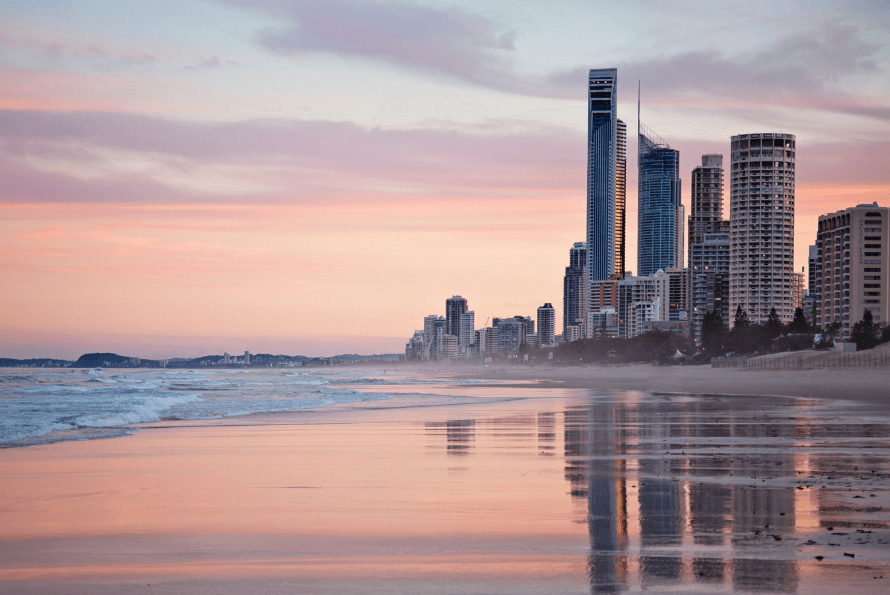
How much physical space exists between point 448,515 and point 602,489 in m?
3.19

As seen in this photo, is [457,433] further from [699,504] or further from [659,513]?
[659,513]

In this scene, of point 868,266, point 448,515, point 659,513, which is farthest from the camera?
point 868,266

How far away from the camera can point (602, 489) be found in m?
13.2

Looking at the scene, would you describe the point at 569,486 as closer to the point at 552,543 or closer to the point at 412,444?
the point at 552,543

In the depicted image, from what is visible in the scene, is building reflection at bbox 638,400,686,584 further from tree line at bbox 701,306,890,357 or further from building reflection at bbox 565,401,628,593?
tree line at bbox 701,306,890,357

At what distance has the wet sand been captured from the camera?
8.01 m

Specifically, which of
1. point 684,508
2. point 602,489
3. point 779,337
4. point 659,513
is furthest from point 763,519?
point 779,337

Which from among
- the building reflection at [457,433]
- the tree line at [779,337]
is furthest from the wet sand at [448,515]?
the tree line at [779,337]

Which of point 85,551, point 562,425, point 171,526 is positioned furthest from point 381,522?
point 562,425

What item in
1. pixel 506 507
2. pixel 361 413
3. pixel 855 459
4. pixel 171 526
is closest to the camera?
pixel 171 526

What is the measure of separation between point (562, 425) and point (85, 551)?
769 inches

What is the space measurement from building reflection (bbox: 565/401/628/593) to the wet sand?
1.9 inches

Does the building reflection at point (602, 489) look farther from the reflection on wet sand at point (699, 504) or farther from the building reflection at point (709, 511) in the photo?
the building reflection at point (709, 511)

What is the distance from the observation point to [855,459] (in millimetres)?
16844
